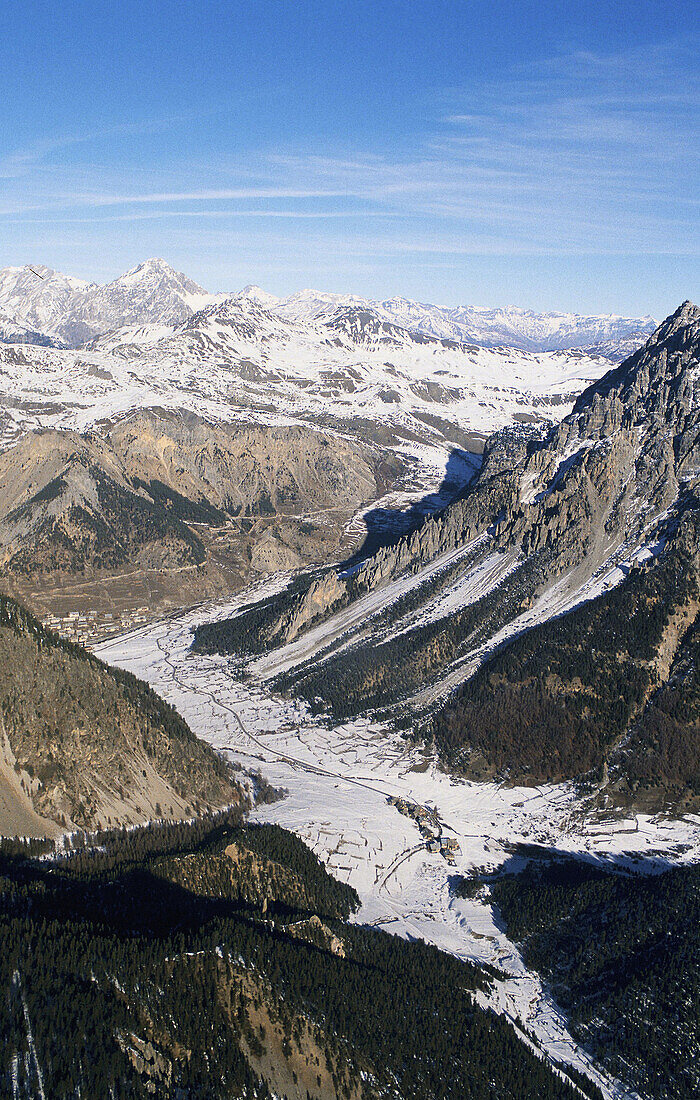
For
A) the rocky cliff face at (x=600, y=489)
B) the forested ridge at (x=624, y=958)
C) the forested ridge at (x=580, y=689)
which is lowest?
the forested ridge at (x=624, y=958)

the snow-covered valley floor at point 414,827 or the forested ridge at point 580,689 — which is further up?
the forested ridge at point 580,689

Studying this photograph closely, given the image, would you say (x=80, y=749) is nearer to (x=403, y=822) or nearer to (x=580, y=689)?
(x=403, y=822)

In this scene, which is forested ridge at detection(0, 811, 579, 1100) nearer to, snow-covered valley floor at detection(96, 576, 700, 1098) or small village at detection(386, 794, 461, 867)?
snow-covered valley floor at detection(96, 576, 700, 1098)

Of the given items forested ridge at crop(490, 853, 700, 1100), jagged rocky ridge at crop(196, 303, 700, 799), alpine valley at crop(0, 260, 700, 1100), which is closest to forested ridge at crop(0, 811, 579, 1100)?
alpine valley at crop(0, 260, 700, 1100)

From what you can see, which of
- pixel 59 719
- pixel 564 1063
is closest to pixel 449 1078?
pixel 564 1063

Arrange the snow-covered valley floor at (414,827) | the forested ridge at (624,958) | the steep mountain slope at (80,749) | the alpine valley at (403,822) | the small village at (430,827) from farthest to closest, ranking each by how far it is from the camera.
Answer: the small village at (430,827), the steep mountain slope at (80,749), the snow-covered valley floor at (414,827), the forested ridge at (624,958), the alpine valley at (403,822)

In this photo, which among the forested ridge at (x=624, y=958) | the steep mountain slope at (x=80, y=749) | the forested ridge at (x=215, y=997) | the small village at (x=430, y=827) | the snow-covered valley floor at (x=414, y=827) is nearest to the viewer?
the forested ridge at (x=215, y=997)

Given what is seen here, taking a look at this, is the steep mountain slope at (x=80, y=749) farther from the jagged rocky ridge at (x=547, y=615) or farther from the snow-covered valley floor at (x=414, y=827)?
the jagged rocky ridge at (x=547, y=615)


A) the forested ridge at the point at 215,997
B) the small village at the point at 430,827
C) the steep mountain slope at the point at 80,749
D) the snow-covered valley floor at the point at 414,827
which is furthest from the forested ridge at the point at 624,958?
the steep mountain slope at the point at 80,749
